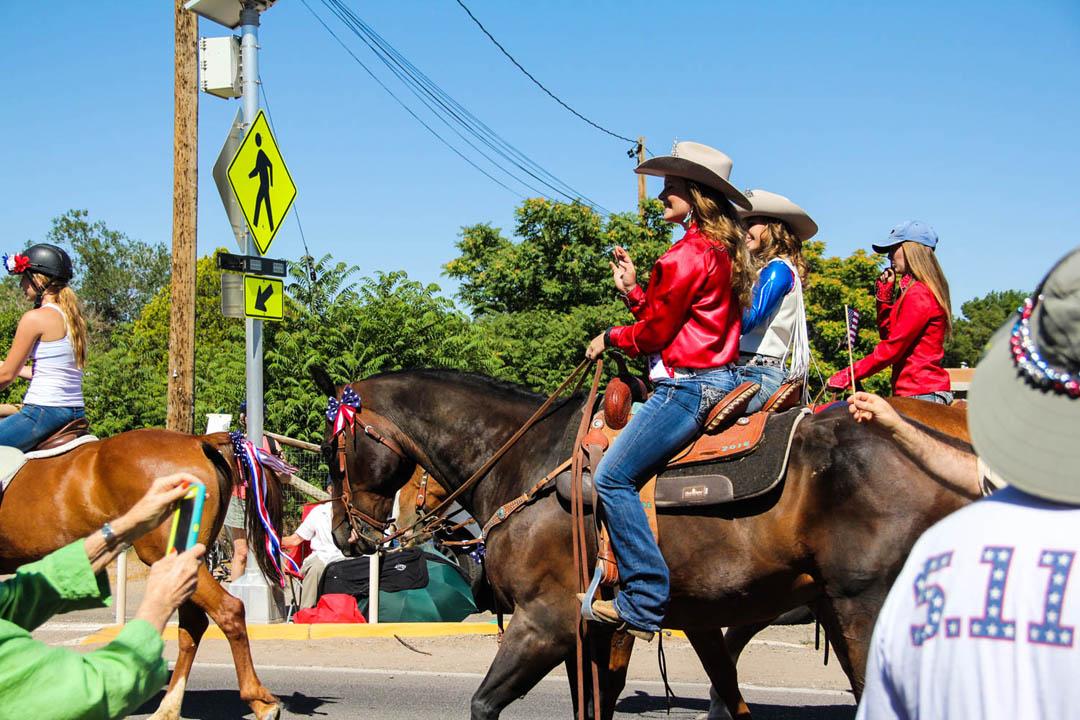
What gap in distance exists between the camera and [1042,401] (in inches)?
58.1

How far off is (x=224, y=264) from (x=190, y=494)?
6.77 m

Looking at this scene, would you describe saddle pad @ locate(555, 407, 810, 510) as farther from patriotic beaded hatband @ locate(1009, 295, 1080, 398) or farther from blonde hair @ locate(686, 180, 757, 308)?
patriotic beaded hatband @ locate(1009, 295, 1080, 398)

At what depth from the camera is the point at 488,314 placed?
25297mm

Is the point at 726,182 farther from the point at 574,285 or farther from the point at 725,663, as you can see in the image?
the point at 574,285

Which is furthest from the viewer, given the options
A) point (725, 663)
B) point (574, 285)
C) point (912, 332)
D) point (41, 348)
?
point (574, 285)

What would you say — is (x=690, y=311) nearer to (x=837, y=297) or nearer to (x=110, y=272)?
(x=837, y=297)

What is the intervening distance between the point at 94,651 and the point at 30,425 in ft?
17.5

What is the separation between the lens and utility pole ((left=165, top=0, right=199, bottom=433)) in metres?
13.4

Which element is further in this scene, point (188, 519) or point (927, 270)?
point (927, 270)

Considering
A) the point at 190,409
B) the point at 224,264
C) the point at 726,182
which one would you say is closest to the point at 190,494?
the point at 726,182

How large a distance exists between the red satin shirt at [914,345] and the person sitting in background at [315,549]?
18.8 ft

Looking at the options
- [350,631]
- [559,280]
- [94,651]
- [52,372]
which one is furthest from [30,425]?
[559,280]

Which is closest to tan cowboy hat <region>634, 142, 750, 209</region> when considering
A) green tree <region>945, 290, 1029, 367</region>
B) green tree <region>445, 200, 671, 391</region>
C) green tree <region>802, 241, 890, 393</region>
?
green tree <region>445, 200, 671, 391</region>

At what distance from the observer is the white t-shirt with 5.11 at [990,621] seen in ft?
4.78
